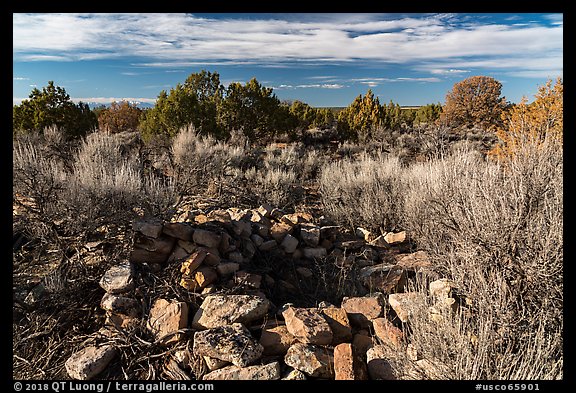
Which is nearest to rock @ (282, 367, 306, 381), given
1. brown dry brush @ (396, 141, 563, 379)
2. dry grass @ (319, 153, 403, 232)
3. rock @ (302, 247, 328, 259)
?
brown dry brush @ (396, 141, 563, 379)

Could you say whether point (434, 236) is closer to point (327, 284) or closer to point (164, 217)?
point (327, 284)

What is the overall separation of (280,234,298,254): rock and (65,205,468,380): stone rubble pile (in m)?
0.13

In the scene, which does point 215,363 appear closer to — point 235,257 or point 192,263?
point 192,263

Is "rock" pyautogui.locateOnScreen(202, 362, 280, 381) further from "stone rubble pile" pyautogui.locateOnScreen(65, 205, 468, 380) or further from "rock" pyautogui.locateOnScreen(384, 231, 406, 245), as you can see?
"rock" pyautogui.locateOnScreen(384, 231, 406, 245)

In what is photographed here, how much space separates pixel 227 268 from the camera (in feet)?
14.0

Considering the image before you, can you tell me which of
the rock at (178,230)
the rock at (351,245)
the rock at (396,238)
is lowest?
the rock at (351,245)

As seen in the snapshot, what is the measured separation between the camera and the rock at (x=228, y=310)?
3352 mm

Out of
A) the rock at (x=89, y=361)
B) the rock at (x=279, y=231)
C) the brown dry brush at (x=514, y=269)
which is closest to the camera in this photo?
the brown dry brush at (x=514, y=269)

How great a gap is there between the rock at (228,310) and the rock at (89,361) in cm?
76

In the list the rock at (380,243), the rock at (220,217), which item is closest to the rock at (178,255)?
the rock at (220,217)

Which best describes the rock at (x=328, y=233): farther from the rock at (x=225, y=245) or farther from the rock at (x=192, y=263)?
the rock at (x=192, y=263)

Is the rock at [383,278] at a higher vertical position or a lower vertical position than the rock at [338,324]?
lower

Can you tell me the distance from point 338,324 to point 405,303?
2.07ft
